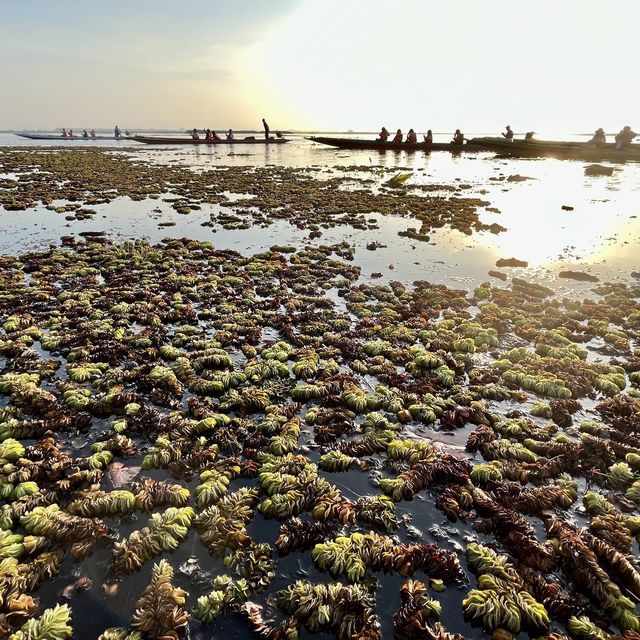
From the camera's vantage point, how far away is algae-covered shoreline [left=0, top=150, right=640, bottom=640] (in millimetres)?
6441

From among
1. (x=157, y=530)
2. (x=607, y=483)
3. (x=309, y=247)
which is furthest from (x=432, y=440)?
(x=309, y=247)

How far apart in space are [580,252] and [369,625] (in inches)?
1088

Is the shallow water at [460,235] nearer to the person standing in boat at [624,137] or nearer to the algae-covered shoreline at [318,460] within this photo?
the algae-covered shoreline at [318,460]

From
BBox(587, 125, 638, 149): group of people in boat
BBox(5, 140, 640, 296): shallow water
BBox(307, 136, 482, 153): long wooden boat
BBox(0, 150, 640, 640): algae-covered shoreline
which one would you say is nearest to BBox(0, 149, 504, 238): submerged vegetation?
BBox(5, 140, 640, 296): shallow water

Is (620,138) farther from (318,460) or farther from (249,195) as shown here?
(318,460)

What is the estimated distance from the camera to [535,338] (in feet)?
50.3

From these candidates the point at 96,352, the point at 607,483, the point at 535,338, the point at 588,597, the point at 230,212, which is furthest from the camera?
the point at 230,212

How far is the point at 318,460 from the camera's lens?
9.57 m

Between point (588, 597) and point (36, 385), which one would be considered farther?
point (36, 385)

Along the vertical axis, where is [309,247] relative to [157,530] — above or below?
above

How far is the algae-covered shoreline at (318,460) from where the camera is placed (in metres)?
6.44

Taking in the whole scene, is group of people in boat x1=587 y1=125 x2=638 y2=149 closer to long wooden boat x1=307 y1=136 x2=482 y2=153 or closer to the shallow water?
long wooden boat x1=307 y1=136 x2=482 y2=153

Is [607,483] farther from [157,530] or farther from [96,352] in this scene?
[96,352]

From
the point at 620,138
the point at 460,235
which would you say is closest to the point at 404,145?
the point at 620,138
